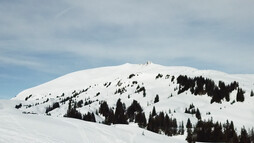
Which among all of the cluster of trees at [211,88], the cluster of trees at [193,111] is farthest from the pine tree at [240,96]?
the cluster of trees at [193,111]

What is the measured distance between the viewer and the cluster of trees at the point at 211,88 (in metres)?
141

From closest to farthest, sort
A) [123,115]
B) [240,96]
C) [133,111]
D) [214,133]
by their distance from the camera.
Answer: [214,133] → [240,96] → [123,115] → [133,111]

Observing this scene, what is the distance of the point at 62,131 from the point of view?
18.3 metres

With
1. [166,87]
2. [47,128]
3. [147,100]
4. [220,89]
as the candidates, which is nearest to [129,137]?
[47,128]

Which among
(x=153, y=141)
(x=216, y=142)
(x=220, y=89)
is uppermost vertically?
(x=220, y=89)

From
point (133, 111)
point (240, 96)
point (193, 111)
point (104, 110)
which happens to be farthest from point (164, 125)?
point (104, 110)

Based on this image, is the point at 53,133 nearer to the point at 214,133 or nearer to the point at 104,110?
the point at 214,133

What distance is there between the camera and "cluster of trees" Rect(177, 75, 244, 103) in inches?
5567

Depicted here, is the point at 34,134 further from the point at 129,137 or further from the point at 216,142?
the point at 216,142

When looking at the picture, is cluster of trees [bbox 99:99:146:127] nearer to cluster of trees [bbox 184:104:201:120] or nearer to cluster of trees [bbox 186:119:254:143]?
cluster of trees [bbox 184:104:201:120]

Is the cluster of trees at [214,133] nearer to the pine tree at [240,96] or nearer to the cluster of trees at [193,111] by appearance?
the cluster of trees at [193,111]

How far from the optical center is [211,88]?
156m

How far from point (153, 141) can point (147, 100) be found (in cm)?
15725

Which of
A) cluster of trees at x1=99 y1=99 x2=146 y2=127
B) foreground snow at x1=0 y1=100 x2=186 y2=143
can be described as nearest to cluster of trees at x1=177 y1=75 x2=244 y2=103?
cluster of trees at x1=99 y1=99 x2=146 y2=127
